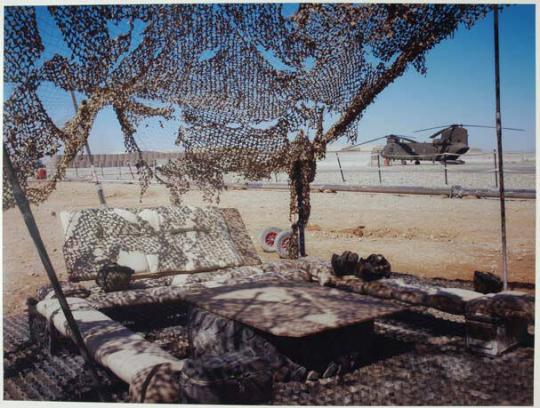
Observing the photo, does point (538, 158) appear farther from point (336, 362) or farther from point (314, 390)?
point (314, 390)

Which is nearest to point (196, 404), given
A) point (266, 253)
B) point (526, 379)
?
point (526, 379)

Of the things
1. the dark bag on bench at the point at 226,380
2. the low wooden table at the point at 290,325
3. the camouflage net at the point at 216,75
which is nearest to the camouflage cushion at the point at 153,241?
the camouflage net at the point at 216,75

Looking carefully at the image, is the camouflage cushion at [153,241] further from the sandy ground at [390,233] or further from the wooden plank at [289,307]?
the wooden plank at [289,307]

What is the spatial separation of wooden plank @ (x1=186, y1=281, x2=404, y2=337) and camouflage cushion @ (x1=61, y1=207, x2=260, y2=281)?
1.43 meters

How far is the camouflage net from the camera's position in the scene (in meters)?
3.79

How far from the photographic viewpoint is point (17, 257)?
20.9 feet

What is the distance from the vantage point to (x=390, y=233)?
7887 mm

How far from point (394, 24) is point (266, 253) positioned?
3.98 meters

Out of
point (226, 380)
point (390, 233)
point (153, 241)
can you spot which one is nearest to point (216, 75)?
point (153, 241)

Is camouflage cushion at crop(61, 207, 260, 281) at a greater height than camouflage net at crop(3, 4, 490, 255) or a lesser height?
lesser

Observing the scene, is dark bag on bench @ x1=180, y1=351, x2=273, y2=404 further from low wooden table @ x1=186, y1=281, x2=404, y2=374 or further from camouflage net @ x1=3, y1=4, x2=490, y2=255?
camouflage net @ x1=3, y1=4, x2=490, y2=255

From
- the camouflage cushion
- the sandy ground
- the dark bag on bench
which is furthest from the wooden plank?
the sandy ground

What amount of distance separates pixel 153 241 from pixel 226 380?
313 centimetres

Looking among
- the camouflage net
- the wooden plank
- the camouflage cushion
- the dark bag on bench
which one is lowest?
the dark bag on bench
